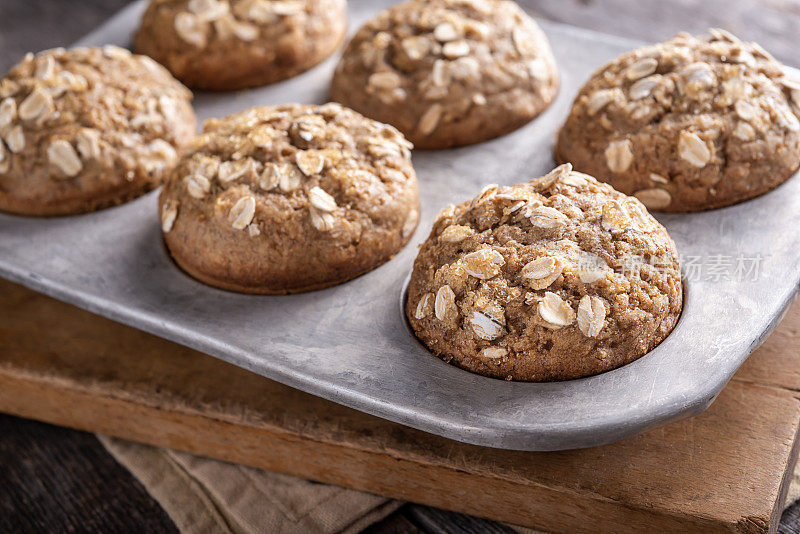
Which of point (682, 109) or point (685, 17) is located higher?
point (682, 109)

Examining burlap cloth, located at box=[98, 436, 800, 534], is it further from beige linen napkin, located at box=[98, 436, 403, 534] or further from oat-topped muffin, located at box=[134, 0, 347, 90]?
oat-topped muffin, located at box=[134, 0, 347, 90]

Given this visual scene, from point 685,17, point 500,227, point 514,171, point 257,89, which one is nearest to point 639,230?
point 500,227

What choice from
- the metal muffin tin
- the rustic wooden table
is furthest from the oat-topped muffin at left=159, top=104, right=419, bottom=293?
the rustic wooden table

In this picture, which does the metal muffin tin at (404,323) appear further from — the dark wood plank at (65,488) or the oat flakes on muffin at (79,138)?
the dark wood plank at (65,488)

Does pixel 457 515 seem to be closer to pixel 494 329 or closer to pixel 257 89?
pixel 494 329

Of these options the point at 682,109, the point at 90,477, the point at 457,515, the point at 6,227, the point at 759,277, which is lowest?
the point at 90,477

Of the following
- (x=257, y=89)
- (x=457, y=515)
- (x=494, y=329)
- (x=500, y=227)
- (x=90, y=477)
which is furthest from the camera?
(x=257, y=89)
